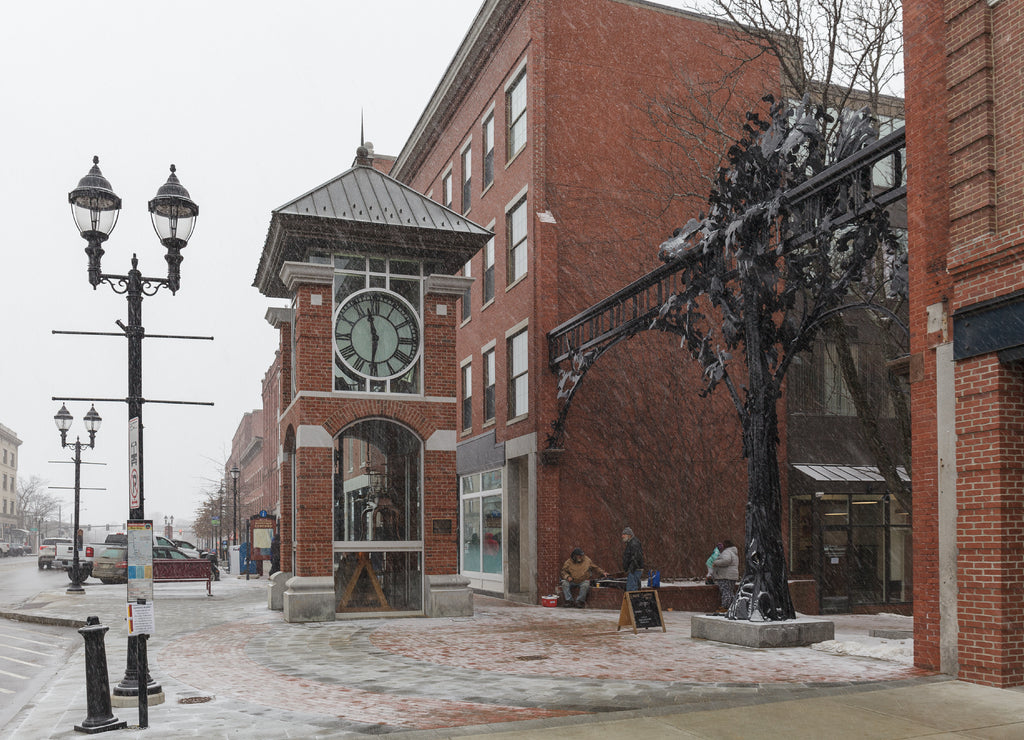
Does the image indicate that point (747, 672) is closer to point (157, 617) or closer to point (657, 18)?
point (157, 617)

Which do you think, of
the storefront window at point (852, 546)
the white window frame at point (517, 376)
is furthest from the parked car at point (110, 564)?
the storefront window at point (852, 546)

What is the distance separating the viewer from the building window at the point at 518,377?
81.9 feet

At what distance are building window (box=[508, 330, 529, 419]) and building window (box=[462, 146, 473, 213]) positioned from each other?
639 centimetres

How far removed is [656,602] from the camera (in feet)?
51.8

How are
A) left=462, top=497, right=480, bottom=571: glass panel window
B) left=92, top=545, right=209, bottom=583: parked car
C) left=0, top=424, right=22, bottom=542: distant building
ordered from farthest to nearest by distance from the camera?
left=0, top=424, right=22, bottom=542: distant building
left=92, top=545, right=209, bottom=583: parked car
left=462, top=497, right=480, bottom=571: glass panel window

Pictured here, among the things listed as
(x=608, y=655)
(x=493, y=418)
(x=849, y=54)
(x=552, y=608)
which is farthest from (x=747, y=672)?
(x=493, y=418)

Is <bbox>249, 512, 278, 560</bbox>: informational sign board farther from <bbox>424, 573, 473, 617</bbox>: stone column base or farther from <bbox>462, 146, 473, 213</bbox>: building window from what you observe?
<bbox>424, 573, 473, 617</bbox>: stone column base

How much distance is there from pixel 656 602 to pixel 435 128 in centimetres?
2206

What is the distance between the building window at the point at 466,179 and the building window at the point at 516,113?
4190 mm

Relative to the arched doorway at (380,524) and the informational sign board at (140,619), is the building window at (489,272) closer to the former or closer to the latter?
the arched doorway at (380,524)

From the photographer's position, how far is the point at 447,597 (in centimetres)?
1903

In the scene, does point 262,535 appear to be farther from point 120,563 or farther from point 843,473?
point 843,473

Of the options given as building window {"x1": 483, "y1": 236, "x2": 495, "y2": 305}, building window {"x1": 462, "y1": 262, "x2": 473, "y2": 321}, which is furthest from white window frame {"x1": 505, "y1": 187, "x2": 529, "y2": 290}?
building window {"x1": 462, "y1": 262, "x2": 473, "y2": 321}

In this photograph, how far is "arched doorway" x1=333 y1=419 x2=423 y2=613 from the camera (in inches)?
747
